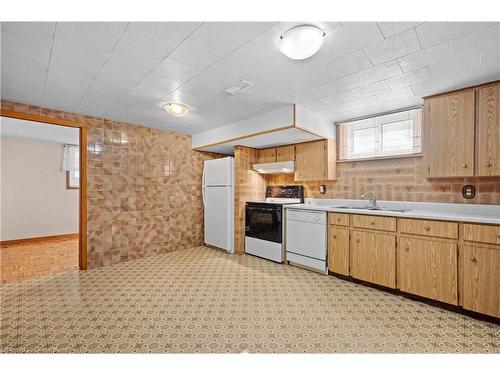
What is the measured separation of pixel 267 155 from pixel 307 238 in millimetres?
1696

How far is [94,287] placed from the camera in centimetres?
257

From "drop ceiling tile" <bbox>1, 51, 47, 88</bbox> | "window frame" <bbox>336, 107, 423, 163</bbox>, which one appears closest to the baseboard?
"drop ceiling tile" <bbox>1, 51, 47, 88</bbox>

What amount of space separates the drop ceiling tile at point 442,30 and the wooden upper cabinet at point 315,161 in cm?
185

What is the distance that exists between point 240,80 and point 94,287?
2768 millimetres

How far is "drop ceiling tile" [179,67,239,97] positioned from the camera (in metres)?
2.01

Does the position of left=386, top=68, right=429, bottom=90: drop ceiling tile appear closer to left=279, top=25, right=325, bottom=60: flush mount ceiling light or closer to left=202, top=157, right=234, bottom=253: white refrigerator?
left=279, top=25, right=325, bottom=60: flush mount ceiling light

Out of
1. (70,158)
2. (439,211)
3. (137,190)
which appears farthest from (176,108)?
(70,158)

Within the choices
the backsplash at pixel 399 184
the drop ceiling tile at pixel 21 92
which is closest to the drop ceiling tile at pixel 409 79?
the backsplash at pixel 399 184

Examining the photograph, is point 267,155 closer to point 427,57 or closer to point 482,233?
point 427,57

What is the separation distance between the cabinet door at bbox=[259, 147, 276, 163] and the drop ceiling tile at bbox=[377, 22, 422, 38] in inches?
104

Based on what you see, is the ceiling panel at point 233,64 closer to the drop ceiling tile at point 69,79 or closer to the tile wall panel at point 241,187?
the drop ceiling tile at point 69,79

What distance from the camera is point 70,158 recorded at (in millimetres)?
5129

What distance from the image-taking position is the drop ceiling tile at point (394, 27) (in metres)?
1.39

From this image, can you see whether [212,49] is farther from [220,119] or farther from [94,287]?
[94,287]
